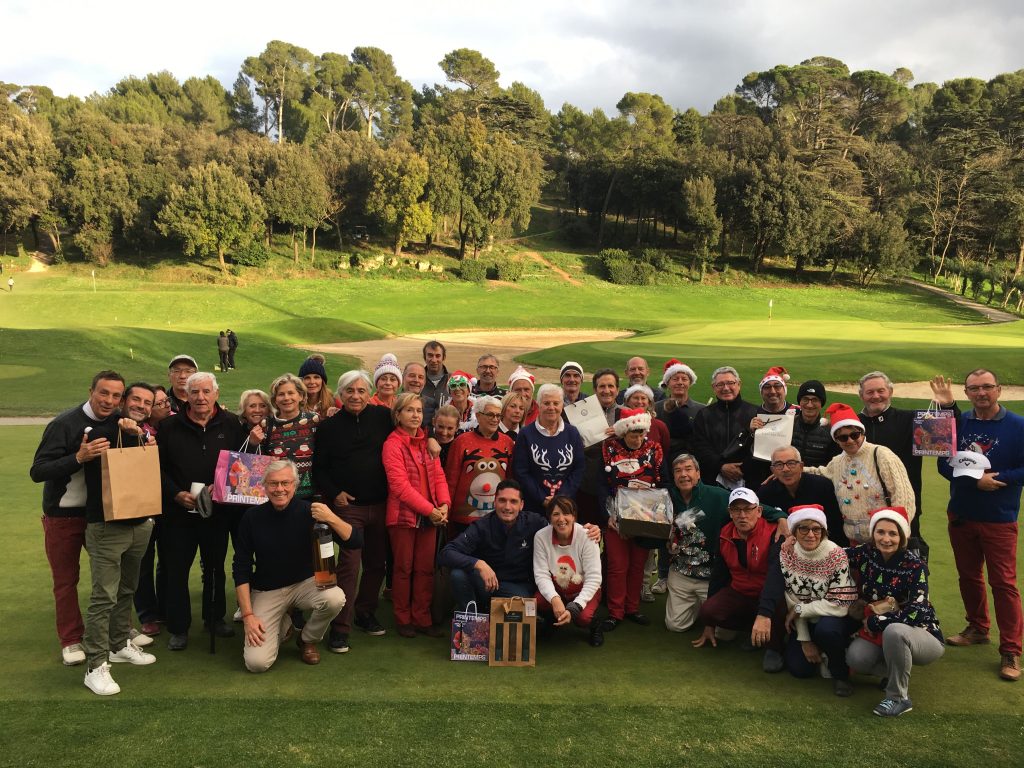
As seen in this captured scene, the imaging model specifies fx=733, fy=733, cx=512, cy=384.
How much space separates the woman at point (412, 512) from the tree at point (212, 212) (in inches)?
1990

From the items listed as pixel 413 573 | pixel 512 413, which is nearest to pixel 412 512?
pixel 413 573

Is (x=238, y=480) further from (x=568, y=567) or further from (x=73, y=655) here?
(x=568, y=567)

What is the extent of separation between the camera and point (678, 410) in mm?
7488

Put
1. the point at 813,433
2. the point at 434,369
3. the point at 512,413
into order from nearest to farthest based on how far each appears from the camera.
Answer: the point at 813,433 → the point at 512,413 → the point at 434,369

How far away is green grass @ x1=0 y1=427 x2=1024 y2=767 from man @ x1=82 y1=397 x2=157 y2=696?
13cm

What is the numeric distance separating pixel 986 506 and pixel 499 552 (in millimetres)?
3759

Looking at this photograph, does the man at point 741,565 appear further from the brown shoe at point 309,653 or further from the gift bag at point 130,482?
the gift bag at point 130,482

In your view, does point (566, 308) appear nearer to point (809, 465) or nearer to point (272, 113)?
point (809, 465)

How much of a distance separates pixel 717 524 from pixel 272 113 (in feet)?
366

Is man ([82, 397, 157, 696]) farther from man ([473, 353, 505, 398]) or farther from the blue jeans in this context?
man ([473, 353, 505, 398])

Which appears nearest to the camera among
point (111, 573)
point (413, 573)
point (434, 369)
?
point (111, 573)

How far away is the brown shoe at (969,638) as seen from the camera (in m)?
5.61

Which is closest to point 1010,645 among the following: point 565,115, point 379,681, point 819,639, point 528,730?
point 819,639

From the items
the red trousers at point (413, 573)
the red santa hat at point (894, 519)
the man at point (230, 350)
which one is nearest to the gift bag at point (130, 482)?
the red trousers at point (413, 573)
